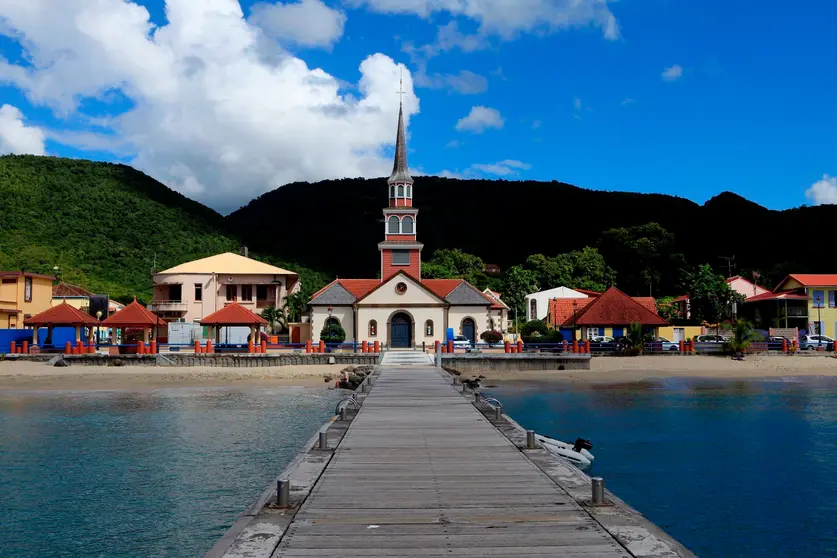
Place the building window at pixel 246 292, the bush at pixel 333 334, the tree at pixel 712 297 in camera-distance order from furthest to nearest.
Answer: the building window at pixel 246 292 → the tree at pixel 712 297 → the bush at pixel 333 334

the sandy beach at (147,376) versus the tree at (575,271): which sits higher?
the tree at (575,271)

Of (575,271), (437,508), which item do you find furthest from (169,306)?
(437,508)

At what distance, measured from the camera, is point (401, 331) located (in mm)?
52250

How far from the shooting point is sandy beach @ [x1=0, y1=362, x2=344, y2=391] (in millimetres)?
39594

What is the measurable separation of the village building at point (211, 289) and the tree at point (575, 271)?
131ft

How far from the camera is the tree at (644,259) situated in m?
98.4

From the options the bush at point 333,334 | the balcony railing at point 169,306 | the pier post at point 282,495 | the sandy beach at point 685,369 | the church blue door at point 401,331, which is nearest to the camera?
the pier post at point 282,495

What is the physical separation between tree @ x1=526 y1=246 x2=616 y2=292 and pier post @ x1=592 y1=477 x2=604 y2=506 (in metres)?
83.7

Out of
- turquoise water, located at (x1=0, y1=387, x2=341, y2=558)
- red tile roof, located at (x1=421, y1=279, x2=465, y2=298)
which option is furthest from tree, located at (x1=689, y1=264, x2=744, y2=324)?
turquoise water, located at (x1=0, y1=387, x2=341, y2=558)

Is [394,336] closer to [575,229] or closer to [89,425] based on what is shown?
[89,425]

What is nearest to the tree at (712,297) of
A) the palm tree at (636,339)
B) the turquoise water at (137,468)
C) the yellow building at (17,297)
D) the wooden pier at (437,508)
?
the palm tree at (636,339)

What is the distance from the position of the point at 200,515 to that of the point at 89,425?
13.3 m

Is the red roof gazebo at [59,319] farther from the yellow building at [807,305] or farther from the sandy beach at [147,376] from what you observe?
the yellow building at [807,305]

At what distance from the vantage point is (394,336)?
52.2m
